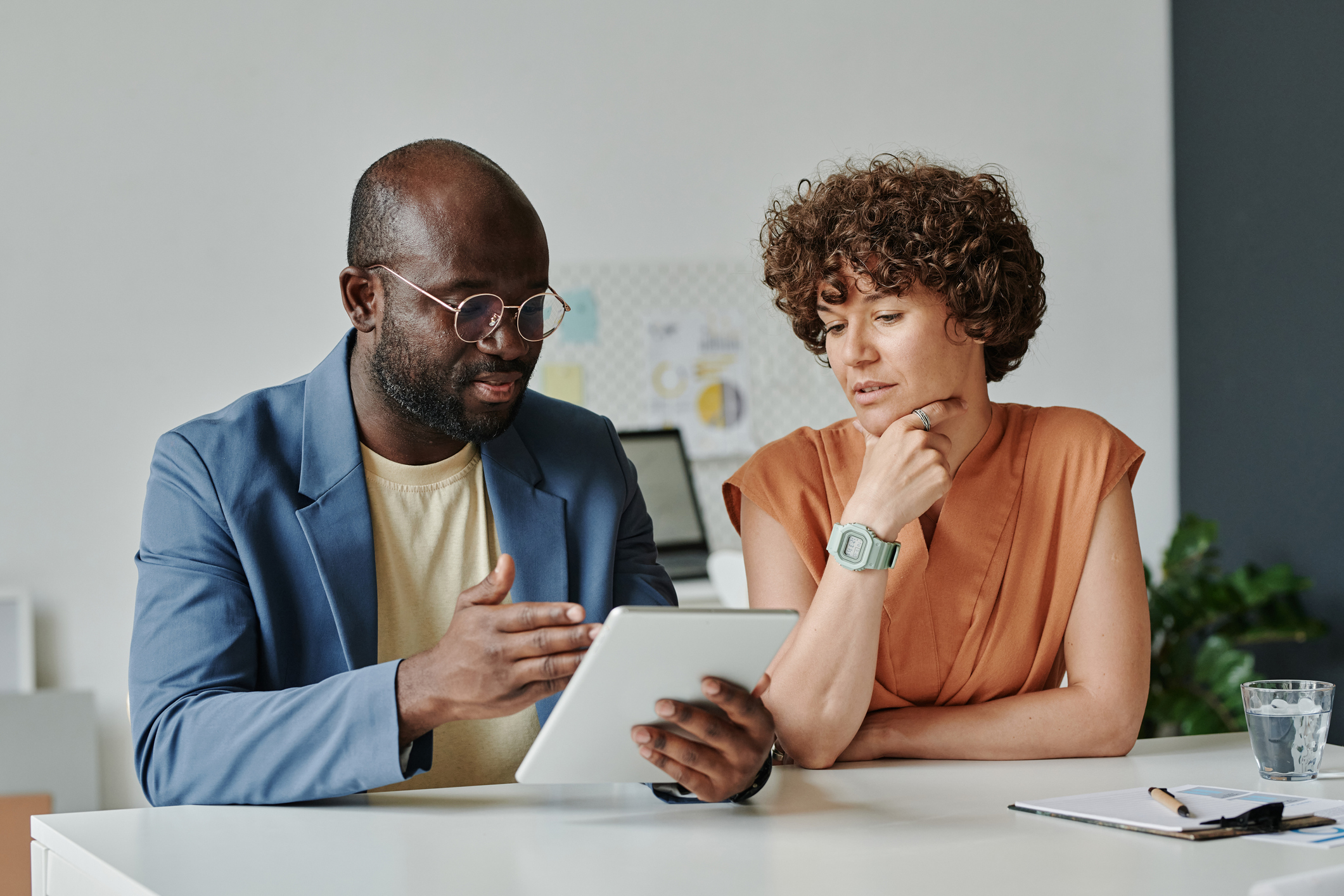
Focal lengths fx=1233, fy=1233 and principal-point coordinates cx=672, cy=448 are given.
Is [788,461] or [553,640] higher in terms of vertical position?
[788,461]

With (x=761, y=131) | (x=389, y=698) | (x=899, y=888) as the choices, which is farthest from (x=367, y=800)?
(x=761, y=131)

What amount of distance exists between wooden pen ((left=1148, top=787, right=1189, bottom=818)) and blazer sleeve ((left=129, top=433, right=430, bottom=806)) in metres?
0.70

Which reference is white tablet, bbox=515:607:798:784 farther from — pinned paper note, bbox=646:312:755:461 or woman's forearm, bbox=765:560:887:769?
pinned paper note, bbox=646:312:755:461

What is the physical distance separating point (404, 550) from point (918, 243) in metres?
0.75

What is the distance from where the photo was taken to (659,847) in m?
1.05

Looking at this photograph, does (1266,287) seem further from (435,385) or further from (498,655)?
(498,655)

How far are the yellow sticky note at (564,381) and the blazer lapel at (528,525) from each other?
212 cm

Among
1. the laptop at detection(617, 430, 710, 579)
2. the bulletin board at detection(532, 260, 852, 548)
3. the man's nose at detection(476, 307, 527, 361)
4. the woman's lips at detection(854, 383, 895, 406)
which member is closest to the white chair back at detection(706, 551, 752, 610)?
the laptop at detection(617, 430, 710, 579)

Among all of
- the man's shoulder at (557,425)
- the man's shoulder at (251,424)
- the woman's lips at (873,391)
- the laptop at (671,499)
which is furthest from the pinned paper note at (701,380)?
the man's shoulder at (251,424)

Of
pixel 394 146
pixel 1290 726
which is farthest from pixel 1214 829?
pixel 394 146

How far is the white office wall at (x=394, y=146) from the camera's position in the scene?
322 cm

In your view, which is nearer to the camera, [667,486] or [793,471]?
[793,471]

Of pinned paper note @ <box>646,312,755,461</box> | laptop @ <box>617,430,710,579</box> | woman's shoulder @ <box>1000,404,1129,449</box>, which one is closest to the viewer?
woman's shoulder @ <box>1000,404,1129,449</box>

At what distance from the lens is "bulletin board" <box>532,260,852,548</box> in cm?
374
